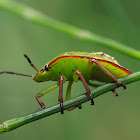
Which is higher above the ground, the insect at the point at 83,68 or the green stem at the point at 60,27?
the green stem at the point at 60,27

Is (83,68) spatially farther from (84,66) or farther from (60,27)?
(60,27)

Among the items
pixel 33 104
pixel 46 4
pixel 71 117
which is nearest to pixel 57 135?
pixel 71 117

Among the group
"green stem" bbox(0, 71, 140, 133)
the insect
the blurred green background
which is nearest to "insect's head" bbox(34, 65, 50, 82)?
the insect

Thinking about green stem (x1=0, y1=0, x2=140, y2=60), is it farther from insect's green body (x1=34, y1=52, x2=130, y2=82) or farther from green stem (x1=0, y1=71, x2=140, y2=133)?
green stem (x1=0, y1=71, x2=140, y2=133)

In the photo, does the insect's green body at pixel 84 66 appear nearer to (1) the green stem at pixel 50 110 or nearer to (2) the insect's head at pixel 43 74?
(2) the insect's head at pixel 43 74

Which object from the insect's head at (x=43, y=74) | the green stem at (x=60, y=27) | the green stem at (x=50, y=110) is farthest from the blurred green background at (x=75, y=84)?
the green stem at (x=50, y=110)

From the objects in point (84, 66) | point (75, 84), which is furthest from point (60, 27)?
point (75, 84)

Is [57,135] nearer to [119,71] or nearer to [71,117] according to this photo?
[71,117]
